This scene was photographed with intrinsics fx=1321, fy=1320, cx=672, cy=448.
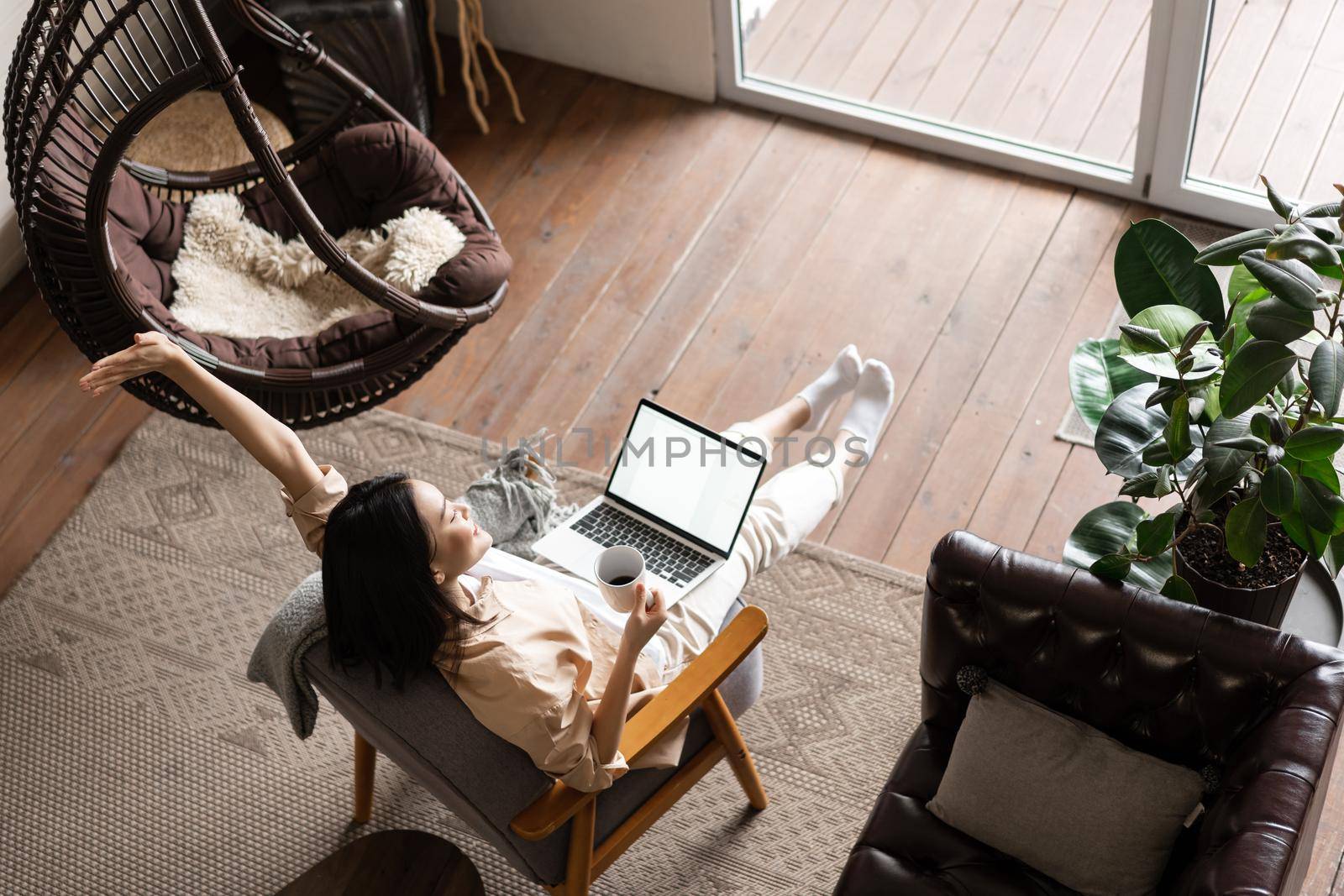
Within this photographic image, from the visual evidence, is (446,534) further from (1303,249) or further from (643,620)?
(1303,249)

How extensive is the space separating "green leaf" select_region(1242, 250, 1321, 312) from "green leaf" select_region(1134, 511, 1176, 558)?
1.18 ft

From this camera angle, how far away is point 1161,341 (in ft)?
5.72

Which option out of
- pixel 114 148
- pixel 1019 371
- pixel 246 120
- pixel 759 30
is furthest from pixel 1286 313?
pixel 759 30

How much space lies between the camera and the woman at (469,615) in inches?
67.6

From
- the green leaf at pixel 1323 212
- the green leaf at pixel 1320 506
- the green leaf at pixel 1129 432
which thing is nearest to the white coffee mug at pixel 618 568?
the green leaf at pixel 1129 432

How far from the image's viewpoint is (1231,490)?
6.11 feet

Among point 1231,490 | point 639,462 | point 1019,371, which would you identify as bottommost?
point 639,462

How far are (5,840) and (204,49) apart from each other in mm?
1480

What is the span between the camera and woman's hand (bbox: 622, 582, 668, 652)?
1743mm

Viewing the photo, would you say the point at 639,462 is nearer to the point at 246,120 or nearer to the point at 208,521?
the point at 246,120

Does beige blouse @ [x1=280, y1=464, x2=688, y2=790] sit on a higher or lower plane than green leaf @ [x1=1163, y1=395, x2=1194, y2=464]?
lower

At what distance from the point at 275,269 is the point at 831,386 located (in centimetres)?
121

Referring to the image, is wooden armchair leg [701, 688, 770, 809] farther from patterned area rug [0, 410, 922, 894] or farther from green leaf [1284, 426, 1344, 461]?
green leaf [1284, 426, 1344, 461]

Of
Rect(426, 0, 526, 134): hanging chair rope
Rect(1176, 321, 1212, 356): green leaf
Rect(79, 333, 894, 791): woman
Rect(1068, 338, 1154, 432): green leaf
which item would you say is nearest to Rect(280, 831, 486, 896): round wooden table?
Rect(79, 333, 894, 791): woman
